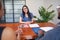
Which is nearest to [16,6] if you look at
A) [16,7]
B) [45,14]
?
[16,7]

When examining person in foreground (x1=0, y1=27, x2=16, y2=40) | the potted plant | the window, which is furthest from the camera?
the window

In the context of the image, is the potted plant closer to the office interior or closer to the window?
the office interior

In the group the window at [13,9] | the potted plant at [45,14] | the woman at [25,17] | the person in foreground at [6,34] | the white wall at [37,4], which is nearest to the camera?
the person in foreground at [6,34]

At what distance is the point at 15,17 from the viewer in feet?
21.4

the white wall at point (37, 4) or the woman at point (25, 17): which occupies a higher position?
the white wall at point (37, 4)

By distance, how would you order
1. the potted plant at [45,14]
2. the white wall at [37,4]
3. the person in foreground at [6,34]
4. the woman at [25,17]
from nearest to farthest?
the person in foreground at [6,34]
the woman at [25,17]
the potted plant at [45,14]
the white wall at [37,4]

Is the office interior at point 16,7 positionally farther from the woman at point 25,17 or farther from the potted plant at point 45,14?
the woman at point 25,17

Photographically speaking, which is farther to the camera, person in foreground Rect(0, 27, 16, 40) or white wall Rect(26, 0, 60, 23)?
white wall Rect(26, 0, 60, 23)

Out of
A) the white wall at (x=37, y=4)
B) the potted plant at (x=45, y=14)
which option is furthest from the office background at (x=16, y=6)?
the potted plant at (x=45, y=14)

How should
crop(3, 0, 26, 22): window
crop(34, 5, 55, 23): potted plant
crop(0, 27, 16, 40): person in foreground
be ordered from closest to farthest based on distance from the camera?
crop(0, 27, 16, 40): person in foreground
crop(34, 5, 55, 23): potted plant
crop(3, 0, 26, 22): window

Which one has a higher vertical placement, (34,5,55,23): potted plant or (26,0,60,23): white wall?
(26,0,60,23): white wall

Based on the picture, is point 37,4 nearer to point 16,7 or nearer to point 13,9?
point 16,7

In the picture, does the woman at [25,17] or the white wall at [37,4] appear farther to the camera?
the white wall at [37,4]

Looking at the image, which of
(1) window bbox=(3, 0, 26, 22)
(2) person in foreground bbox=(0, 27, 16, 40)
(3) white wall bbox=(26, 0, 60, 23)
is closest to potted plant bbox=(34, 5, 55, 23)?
(3) white wall bbox=(26, 0, 60, 23)
